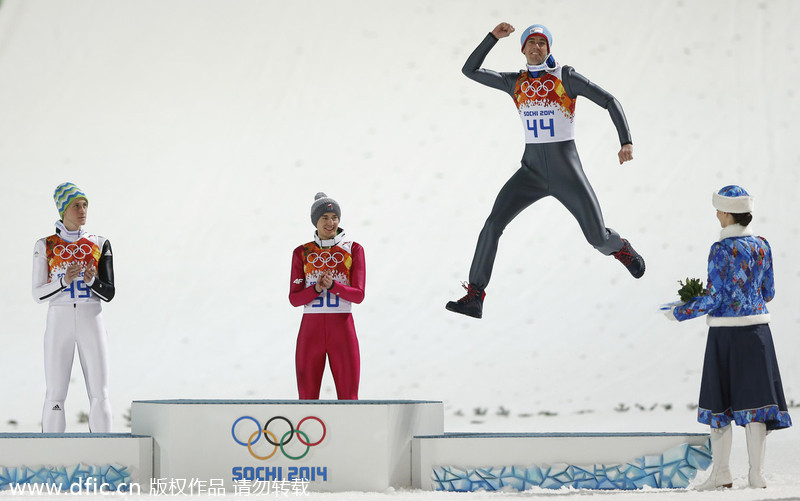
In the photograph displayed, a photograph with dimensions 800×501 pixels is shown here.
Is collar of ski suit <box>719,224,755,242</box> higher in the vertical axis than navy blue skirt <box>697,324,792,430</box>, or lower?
higher

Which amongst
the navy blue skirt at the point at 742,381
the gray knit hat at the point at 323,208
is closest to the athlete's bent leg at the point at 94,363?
the gray knit hat at the point at 323,208

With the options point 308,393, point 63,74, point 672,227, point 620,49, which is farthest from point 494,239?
point 63,74

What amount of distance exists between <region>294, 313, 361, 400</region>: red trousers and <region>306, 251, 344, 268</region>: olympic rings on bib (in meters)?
0.30

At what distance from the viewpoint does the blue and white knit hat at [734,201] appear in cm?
550

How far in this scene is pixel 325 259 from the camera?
632 cm

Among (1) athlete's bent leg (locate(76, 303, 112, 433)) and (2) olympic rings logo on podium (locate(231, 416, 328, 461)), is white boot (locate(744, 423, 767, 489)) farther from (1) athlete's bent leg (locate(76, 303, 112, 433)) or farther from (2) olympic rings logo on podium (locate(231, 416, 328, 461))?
(1) athlete's bent leg (locate(76, 303, 112, 433))

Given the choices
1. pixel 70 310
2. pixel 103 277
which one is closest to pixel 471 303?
pixel 103 277

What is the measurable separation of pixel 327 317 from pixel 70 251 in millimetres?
1637

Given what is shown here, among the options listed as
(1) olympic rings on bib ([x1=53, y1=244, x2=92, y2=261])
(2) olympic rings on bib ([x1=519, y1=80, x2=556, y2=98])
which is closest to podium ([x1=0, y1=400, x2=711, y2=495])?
(1) olympic rings on bib ([x1=53, y1=244, x2=92, y2=261])

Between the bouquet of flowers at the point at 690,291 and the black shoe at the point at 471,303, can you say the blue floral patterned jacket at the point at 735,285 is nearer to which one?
the bouquet of flowers at the point at 690,291

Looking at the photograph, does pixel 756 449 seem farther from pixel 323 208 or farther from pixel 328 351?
pixel 323 208

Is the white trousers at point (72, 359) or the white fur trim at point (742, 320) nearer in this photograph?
the white fur trim at point (742, 320)

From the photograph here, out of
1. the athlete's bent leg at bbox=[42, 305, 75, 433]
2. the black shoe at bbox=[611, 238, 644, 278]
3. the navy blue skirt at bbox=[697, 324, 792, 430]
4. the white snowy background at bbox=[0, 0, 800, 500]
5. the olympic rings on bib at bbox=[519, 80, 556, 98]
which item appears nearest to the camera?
the navy blue skirt at bbox=[697, 324, 792, 430]

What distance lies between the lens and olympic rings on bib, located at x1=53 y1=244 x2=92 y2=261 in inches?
252
